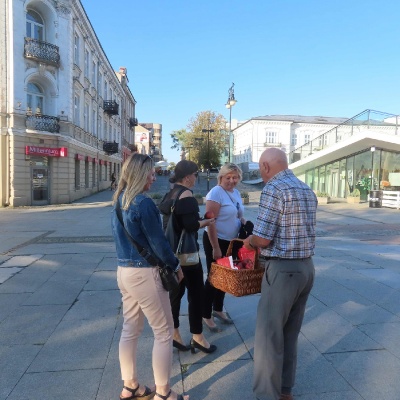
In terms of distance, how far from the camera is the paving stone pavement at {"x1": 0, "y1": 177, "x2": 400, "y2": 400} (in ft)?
9.19

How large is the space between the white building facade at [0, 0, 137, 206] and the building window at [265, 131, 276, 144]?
4510cm

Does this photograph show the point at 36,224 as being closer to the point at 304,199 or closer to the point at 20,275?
the point at 20,275

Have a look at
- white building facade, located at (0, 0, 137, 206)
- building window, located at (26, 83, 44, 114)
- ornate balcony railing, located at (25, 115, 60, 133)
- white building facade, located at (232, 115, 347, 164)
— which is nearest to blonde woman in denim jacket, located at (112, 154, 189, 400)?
white building facade, located at (0, 0, 137, 206)

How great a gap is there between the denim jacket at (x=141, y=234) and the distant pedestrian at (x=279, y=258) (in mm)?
620

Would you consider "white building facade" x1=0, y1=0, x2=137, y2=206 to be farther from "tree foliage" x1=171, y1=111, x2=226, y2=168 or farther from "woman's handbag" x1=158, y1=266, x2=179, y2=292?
"tree foliage" x1=171, y1=111, x2=226, y2=168

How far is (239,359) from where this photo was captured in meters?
3.21

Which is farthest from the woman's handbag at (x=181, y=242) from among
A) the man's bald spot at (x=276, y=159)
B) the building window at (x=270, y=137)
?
the building window at (x=270, y=137)

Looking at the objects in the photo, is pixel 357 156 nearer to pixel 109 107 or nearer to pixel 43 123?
pixel 43 123

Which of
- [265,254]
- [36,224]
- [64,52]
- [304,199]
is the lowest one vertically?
[36,224]

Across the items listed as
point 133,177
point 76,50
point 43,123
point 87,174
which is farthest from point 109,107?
point 133,177

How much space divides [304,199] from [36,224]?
1252 centimetres

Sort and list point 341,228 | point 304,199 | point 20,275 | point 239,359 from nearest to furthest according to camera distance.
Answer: point 304,199
point 239,359
point 20,275
point 341,228

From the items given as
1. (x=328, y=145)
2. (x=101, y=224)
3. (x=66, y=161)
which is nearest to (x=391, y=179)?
(x=328, y=145)

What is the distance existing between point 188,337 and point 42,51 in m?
20.3
